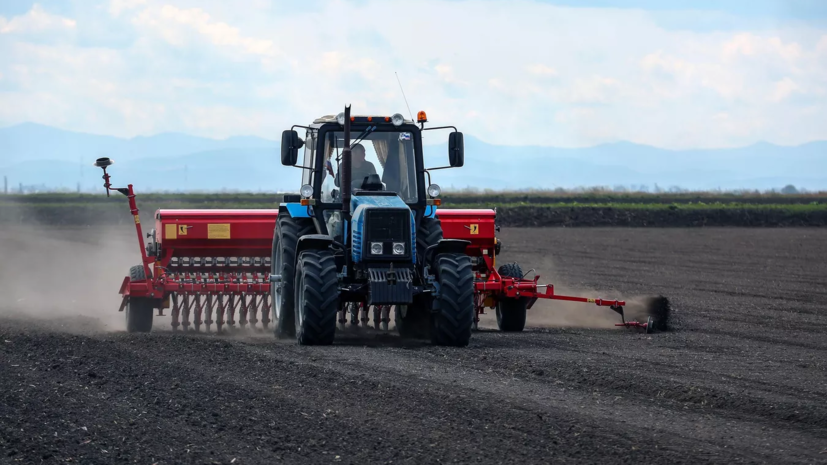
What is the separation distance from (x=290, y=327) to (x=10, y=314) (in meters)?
5.84

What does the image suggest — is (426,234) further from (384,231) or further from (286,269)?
(286,269)

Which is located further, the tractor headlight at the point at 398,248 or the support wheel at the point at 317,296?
the tractor headlight at the point at 398,248

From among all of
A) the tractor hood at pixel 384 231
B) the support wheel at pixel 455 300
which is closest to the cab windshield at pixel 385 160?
the tractor hood at pixel 384 231

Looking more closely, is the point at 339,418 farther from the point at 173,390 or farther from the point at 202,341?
the point at 202,341

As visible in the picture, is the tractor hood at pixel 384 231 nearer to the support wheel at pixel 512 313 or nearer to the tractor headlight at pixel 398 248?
the tractor headlight at pixel 398 248

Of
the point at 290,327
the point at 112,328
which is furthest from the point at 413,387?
the point at 112,328

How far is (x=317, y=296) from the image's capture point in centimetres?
1109

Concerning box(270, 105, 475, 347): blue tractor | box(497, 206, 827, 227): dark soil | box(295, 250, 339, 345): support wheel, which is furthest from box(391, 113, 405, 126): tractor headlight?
box(497, 206, 827, 227): dark soil

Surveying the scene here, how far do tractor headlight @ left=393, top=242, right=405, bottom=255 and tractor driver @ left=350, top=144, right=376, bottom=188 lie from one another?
1294mm

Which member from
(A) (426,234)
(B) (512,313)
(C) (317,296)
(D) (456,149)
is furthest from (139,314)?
(D) (456,149)

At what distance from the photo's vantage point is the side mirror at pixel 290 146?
1173 centimetres

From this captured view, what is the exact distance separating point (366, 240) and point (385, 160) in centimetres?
163

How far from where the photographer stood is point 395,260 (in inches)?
445

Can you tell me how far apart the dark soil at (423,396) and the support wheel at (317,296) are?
22 centimetres
